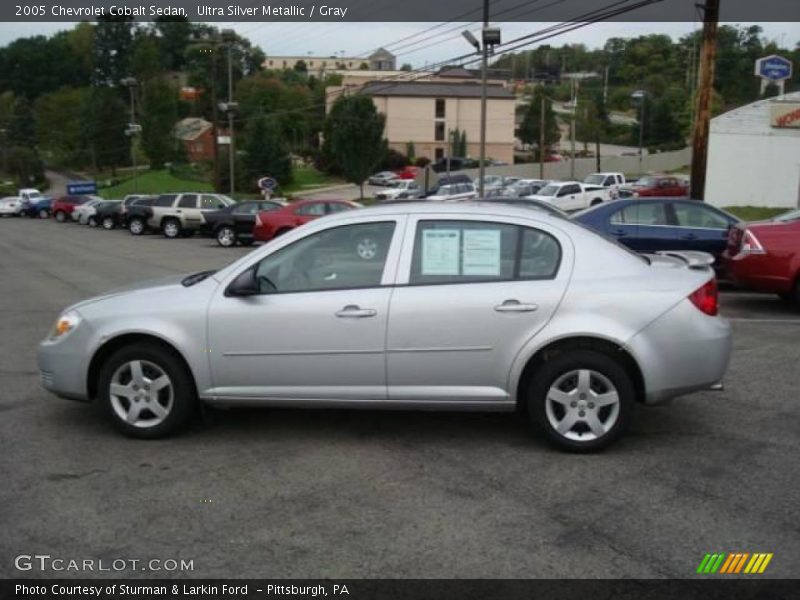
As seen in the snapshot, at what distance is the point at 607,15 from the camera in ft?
59.0

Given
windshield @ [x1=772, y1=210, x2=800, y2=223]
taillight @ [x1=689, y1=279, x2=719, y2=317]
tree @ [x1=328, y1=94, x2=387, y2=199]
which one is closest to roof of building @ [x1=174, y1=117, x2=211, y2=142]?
tree @ [x1=328, y1=94, x2=387, y2=199]

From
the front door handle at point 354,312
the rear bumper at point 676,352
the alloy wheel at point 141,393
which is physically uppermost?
the front door handle at point 354,312

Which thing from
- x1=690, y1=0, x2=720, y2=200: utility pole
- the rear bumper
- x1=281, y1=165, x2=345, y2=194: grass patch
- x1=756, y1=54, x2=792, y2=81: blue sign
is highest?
x1=756, y1=54, x2=792, y2=81: blue sign

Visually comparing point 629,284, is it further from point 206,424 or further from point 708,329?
point 206,424

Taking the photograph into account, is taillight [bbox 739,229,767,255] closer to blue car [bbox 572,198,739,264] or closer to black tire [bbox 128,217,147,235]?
blue car [bbox 572,198,739,264]

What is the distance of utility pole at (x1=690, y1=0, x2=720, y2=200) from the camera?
679 inches

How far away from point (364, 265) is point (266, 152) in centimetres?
6601

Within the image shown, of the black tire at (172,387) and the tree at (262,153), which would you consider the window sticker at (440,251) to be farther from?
the tree at (262,153)

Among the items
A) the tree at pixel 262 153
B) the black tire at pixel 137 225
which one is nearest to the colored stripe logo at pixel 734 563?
the black tire at pixel 137 225

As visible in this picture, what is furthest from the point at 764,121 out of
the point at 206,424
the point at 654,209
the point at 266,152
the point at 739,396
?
the point at 266,152

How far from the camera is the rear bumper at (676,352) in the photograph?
5.17 meters

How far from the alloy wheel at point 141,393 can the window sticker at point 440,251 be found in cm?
187

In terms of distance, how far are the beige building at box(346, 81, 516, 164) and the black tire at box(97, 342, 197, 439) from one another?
98615 millimetres
